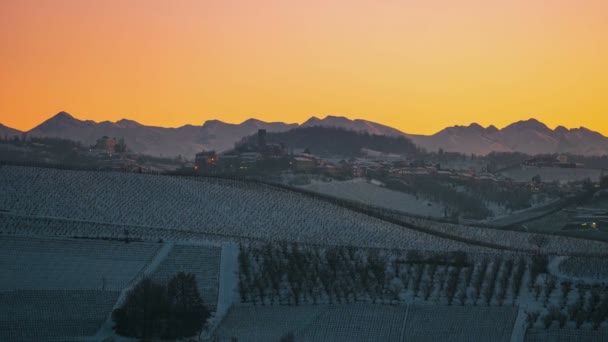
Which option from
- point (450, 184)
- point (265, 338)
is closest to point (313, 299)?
point (265, 338)

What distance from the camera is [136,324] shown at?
47.5 m

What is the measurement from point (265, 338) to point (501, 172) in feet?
384

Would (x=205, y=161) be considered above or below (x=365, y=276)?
below

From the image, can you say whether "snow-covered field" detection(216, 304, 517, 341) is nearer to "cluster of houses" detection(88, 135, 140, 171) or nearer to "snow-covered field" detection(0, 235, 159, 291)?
"snow-covered field" detection(0, 235, 159, 291)

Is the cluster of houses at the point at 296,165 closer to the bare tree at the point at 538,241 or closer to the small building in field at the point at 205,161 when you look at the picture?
the small building in field at the point at 205,161

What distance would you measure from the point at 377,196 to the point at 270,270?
182 ft

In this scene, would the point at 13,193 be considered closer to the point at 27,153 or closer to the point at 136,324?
the point at 136,324

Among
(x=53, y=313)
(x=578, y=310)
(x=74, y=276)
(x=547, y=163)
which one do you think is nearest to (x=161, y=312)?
(x=53, y=313)

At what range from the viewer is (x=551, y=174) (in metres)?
159

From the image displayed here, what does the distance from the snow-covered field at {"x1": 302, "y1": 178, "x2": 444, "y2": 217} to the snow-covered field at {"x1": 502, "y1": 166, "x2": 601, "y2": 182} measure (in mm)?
40126

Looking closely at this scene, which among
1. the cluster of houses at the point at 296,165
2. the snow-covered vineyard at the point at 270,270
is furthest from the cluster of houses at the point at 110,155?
the snow-covered vineyard at the point at 270,270

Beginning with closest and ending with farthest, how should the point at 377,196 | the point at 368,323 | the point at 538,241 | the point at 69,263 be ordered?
the point at 368,323 → the point at 69,263 → the point at 538,241 → the point at 377,196

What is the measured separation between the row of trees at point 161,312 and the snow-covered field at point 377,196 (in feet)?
177

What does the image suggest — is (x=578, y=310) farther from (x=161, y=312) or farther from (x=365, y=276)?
(x=161, y=312)
